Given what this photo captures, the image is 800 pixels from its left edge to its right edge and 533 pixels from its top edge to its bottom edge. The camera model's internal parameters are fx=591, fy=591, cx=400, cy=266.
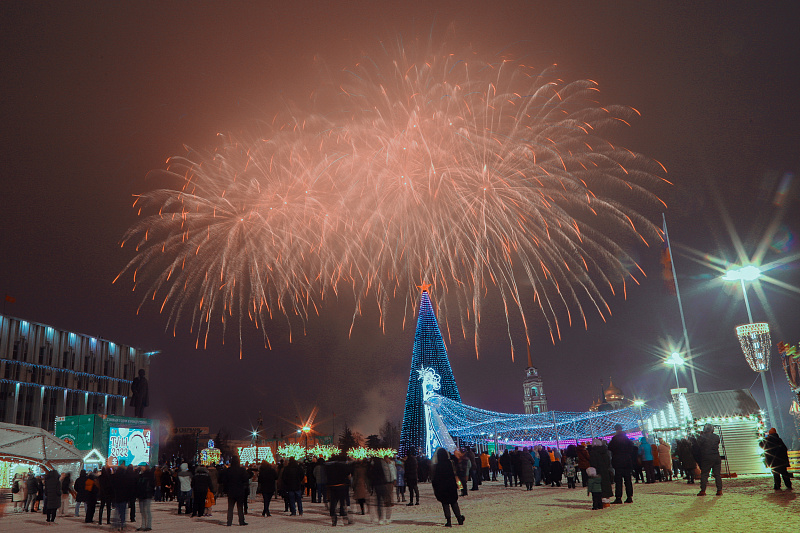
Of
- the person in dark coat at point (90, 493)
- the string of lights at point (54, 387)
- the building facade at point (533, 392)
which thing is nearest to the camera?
the person in dark coat at point (90, 493)

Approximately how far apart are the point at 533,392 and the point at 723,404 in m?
130

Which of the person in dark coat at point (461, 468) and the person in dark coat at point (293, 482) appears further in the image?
the person in dark coat at point (461, 468)

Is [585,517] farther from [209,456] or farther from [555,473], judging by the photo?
[209,456]

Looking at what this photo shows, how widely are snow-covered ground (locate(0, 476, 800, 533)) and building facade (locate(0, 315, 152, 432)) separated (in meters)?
46.3

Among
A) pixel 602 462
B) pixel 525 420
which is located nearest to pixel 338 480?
pixel 602 462

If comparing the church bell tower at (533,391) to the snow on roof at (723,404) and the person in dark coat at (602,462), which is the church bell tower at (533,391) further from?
the person in dark coat at (602,462)

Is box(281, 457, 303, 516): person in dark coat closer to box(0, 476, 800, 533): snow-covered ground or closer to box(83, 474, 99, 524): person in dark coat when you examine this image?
box(0, 476, 800, 533): snow-covered ground

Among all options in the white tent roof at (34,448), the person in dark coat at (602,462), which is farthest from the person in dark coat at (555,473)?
the white tent roof at (34,448)

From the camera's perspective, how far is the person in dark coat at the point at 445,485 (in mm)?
10188

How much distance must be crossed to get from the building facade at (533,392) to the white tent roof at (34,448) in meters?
132

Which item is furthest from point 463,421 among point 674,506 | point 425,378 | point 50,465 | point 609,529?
point 609,529

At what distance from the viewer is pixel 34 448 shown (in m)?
20.4

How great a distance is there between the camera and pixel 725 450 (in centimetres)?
1952

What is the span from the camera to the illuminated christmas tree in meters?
40.1
